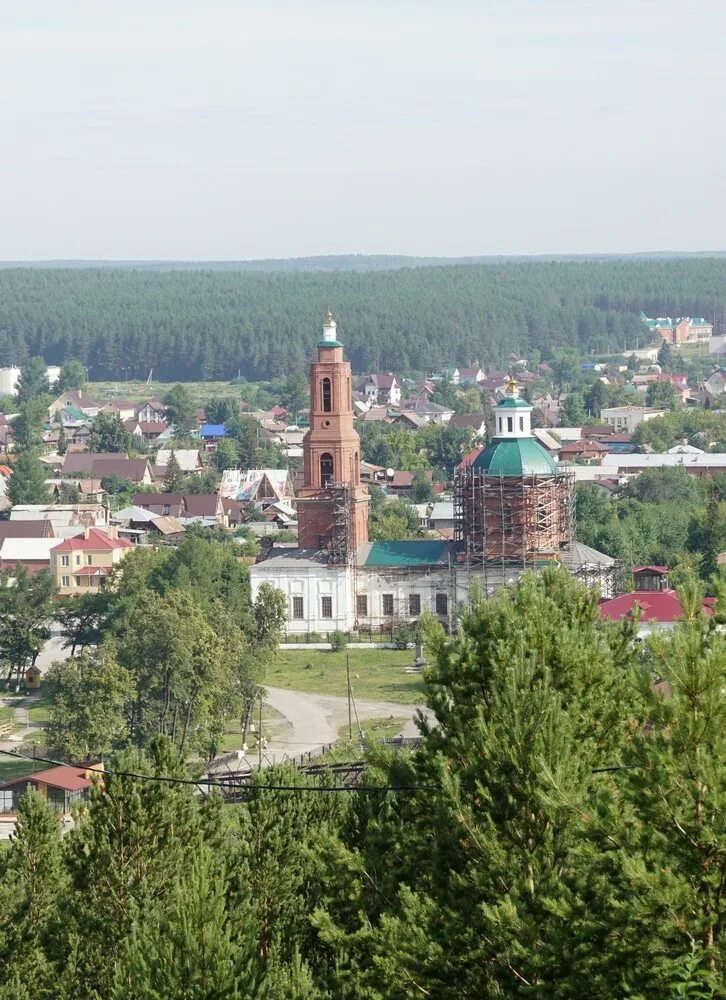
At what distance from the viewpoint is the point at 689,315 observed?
186 metres

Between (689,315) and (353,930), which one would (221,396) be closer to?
(689,315)

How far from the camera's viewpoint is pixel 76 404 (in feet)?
416

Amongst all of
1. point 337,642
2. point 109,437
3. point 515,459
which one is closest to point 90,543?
point 337,642

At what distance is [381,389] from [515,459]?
85.9 m

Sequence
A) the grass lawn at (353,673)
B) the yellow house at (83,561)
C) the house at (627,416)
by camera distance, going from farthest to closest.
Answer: the house at (627,416) → the yellow house at (83,561) → the grass lawn at (353,673)

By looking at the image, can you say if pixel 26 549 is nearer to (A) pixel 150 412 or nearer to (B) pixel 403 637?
(B) pixel 403 637

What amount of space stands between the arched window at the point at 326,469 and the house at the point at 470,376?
89.1 metres

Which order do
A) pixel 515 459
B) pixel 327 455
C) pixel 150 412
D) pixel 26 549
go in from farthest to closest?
pixel 150 412
pixel 26 549
pixel 327 455
pixel 515 459

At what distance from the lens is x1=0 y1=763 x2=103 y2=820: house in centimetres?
3447

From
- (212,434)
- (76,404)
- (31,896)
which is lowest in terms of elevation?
(31,896)

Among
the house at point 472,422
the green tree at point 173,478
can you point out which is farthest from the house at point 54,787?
the house at point 472,422

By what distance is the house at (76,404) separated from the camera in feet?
404

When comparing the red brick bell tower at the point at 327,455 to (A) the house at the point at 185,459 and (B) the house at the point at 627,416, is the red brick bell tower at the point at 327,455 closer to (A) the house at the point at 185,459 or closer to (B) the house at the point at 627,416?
(A) the house at the point at 185,459

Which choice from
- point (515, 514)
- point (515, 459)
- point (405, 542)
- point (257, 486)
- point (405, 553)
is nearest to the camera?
point (515, 514)
